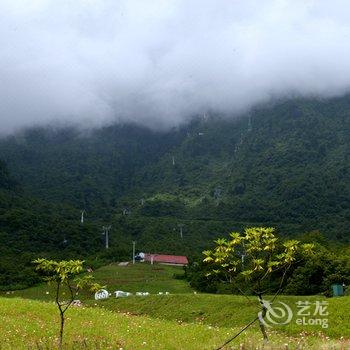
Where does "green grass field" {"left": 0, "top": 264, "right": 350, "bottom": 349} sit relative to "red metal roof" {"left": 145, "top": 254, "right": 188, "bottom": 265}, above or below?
above

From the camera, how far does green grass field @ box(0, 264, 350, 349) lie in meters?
17.5

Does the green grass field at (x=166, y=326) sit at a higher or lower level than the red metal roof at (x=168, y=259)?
higher

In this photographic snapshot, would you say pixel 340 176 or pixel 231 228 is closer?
pixel 231 228

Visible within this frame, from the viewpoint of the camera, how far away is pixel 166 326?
22312mm

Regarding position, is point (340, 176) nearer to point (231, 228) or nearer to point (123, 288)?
point (231, 228)

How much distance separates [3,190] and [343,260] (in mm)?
141757

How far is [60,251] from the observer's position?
123938mm

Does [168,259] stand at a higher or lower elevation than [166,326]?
lower

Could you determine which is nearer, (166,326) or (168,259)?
(166,326)

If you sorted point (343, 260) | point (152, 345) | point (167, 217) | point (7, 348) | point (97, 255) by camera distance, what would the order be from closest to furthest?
point (7, 348) < point (152, 345) < point (343, 260) < point (97, 255) < point (167, 217)

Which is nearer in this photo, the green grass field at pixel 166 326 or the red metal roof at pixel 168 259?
the green grass field at pixel 166 326

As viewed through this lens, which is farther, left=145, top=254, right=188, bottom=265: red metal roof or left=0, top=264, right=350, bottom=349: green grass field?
left=145, top=254, right=188, bottom=265: red metal roof

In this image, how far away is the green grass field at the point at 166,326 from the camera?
57.4 feet

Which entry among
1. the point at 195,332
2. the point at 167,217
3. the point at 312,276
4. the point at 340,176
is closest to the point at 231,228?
the point at 167,217
